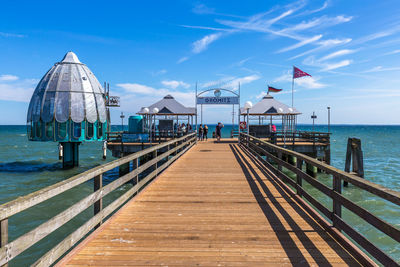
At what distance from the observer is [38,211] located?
11289 millimetres

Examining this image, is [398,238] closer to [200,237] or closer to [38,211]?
[200,237]

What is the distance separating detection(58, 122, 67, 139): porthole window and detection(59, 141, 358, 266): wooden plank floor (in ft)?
57.3

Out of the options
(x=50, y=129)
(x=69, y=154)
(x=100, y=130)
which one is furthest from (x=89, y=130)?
(x=50, y=129)

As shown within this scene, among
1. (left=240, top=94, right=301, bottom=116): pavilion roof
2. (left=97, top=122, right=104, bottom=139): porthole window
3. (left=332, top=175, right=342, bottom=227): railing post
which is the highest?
(left=240, top=94, right=301, bottom=116): pavilion roof

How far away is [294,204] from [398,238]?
2970 mm

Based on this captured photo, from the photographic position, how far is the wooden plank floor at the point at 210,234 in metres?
3.30

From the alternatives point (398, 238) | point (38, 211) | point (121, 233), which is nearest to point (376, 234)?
point (398, 238)

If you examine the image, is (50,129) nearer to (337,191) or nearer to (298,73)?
(337,191)

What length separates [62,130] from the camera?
2134cm

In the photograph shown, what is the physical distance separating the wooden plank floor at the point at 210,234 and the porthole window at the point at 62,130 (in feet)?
57.3

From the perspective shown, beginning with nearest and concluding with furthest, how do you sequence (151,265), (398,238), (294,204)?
(398,238)
(151,265)
(294,204)

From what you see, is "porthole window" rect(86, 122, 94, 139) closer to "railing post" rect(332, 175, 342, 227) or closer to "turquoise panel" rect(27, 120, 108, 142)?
"turquoise panel" rect(27, 120, 108, 142)

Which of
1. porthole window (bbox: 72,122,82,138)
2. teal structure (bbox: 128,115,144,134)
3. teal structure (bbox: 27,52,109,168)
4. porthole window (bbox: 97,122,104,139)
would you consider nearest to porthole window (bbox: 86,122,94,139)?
teal structure (bbox: 27,52,109,168)

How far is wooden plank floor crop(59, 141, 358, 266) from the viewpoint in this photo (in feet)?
10.8
